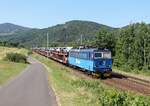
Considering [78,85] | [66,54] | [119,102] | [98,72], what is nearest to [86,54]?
[98,72]

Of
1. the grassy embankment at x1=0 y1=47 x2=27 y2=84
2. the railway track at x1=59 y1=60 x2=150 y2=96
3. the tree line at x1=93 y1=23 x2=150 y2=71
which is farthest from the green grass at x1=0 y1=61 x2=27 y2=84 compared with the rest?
the tree line at x1=93 y1=23 x2=150 y2=71

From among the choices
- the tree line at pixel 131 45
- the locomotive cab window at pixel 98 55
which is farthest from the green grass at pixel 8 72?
the tree line at pixel 131 45

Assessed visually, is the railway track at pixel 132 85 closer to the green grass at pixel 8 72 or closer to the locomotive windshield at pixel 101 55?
the locomotive windshield at pixel 101 55

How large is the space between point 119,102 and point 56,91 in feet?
34.0

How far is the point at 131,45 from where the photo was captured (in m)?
80.1

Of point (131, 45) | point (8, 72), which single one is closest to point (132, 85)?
point (8, 72)

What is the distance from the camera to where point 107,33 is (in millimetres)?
91125

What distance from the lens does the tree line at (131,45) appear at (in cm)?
7338

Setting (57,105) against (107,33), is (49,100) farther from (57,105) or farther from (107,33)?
(107,33)

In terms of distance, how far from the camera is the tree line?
7338cm

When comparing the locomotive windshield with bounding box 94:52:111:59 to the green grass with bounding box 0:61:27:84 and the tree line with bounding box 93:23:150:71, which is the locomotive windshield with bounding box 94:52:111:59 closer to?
the green grass with bounding box 0:61:27:84

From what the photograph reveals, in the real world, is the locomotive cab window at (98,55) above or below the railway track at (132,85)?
above

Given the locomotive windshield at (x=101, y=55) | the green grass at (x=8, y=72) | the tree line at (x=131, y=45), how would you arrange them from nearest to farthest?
the green grass at (x=8, y=72) → the locomotive windshield at (x=101, y=55) → the tree line at (x=131, y=45)

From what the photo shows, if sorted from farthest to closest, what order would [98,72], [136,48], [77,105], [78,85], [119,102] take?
1. [136,48]
2. [98,72]
3. [78,85]
4. [77,105]
5. [119,102]
